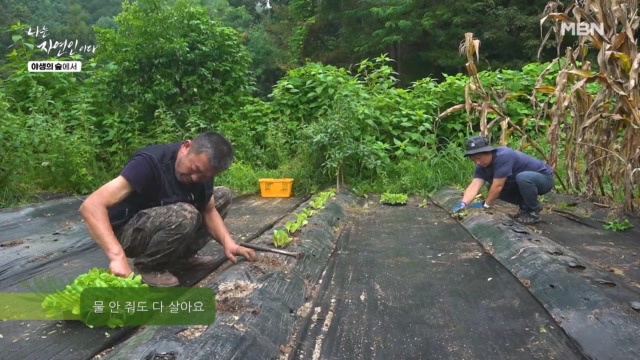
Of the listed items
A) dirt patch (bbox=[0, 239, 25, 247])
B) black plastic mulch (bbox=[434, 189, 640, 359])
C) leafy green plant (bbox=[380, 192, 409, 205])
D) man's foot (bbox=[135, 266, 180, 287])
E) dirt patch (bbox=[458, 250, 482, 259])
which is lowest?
leafy green plant (bbox=[380, 192, 409, 205])

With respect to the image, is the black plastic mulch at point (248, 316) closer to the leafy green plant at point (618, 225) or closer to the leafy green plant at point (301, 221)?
the leafy green plant at point (301, 221)

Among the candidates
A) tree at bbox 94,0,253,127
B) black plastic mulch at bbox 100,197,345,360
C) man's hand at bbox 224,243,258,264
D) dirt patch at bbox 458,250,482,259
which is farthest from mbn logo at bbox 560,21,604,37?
tree at bbox 94,0,253,127

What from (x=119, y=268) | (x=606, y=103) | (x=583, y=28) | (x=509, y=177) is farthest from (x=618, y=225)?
(x=119, y=268)

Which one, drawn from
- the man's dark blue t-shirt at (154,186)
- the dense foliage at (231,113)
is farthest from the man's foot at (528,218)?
the man's dark blue t-shirt at (154,186)

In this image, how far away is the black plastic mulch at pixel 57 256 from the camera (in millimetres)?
1909

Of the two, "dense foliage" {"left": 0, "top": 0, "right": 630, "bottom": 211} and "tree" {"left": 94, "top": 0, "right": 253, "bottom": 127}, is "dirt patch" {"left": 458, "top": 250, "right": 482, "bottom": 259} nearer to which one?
"dense foliage" {"left": 0, "top": 0, "right": 630, "bottom": 211}

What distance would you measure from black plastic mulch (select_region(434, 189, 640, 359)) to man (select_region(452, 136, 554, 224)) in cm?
41

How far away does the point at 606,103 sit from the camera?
4.12 meters

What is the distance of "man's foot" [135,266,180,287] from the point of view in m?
2.53

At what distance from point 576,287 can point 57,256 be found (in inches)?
129

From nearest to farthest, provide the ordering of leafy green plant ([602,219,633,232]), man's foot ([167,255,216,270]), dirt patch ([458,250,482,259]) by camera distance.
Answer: man's foot ([167,255,216,270]), dirt patch ([458,250,482,259]), leafy green plant ([602,219,633,232])

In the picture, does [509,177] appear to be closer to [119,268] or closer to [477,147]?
[477,147]

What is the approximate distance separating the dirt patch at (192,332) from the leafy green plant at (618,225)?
344cm

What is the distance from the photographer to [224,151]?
2.29 metres
